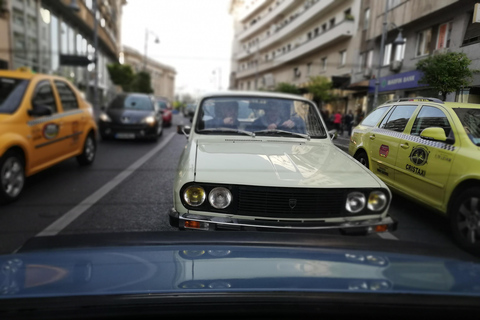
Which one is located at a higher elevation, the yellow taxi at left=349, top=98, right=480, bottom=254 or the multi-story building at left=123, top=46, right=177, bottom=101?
the multi-story building at left=123, top=46, right=177, bottom=101

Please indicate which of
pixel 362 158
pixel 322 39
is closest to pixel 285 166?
pixel 362 158

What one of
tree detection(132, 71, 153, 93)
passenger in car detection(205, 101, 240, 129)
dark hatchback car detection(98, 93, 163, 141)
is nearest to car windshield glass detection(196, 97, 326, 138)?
passenger in car detection(205, 101, 240, 129)

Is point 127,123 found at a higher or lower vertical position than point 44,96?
lower

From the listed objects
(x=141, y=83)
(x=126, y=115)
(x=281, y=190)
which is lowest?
(x=126, y=115)

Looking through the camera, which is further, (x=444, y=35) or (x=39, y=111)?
(x=39, y=111)

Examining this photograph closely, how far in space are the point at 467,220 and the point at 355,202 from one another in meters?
0.73

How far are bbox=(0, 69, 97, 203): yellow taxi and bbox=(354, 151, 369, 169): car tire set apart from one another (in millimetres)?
3779

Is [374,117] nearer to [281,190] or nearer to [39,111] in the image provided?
[281,190]

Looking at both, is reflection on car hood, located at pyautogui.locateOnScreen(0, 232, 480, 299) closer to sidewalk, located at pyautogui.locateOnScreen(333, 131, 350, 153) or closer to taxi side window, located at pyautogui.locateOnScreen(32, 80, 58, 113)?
sidewalk, located at pyautogui.locateOnScreen(333, 131, 350, 153)

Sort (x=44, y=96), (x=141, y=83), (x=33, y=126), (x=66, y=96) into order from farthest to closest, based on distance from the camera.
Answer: (x=141, y=83), (x=66, y=96), (x=44, y=96), (x=33, y=126)

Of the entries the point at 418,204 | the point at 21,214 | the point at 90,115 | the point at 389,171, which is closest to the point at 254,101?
the point at 389,171

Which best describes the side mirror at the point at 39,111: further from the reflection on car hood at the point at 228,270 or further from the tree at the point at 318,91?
the reflection on car hood at the point at 228,270

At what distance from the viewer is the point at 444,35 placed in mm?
1183

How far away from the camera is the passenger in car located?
274 cm
